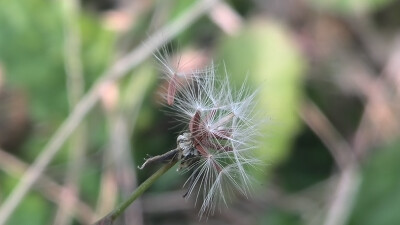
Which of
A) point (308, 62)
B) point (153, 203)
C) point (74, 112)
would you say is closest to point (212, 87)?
point (74, 112)

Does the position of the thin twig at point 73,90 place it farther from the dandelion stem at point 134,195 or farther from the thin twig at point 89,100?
the dandelion stem at point 134,195

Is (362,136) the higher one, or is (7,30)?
(7,30)

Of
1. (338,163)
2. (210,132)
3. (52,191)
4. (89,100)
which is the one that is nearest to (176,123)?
(89,100)

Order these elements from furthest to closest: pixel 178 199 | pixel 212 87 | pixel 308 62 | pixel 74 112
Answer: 1. pixel 308 62
2. pixel 178 199
3. pixel 74 112
4. pixel 212 87

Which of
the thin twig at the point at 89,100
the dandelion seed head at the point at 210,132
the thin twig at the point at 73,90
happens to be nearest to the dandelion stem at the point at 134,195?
the dandelion seed head at the point at 210,132

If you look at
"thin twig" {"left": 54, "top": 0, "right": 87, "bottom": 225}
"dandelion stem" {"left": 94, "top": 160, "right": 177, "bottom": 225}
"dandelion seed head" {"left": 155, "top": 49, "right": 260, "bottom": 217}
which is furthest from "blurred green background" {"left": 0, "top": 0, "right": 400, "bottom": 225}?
"dandelion stem" {"left": 94, "top": 160, "right": 177, "bottom": 225}

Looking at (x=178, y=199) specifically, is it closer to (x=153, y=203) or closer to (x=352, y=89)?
(x=153, y=203)

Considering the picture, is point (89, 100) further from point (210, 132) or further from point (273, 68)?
point (210, 132)

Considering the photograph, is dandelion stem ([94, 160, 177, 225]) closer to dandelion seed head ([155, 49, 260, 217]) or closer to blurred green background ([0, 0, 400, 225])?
dandelion seed head ([155, 49, 260, 217])
